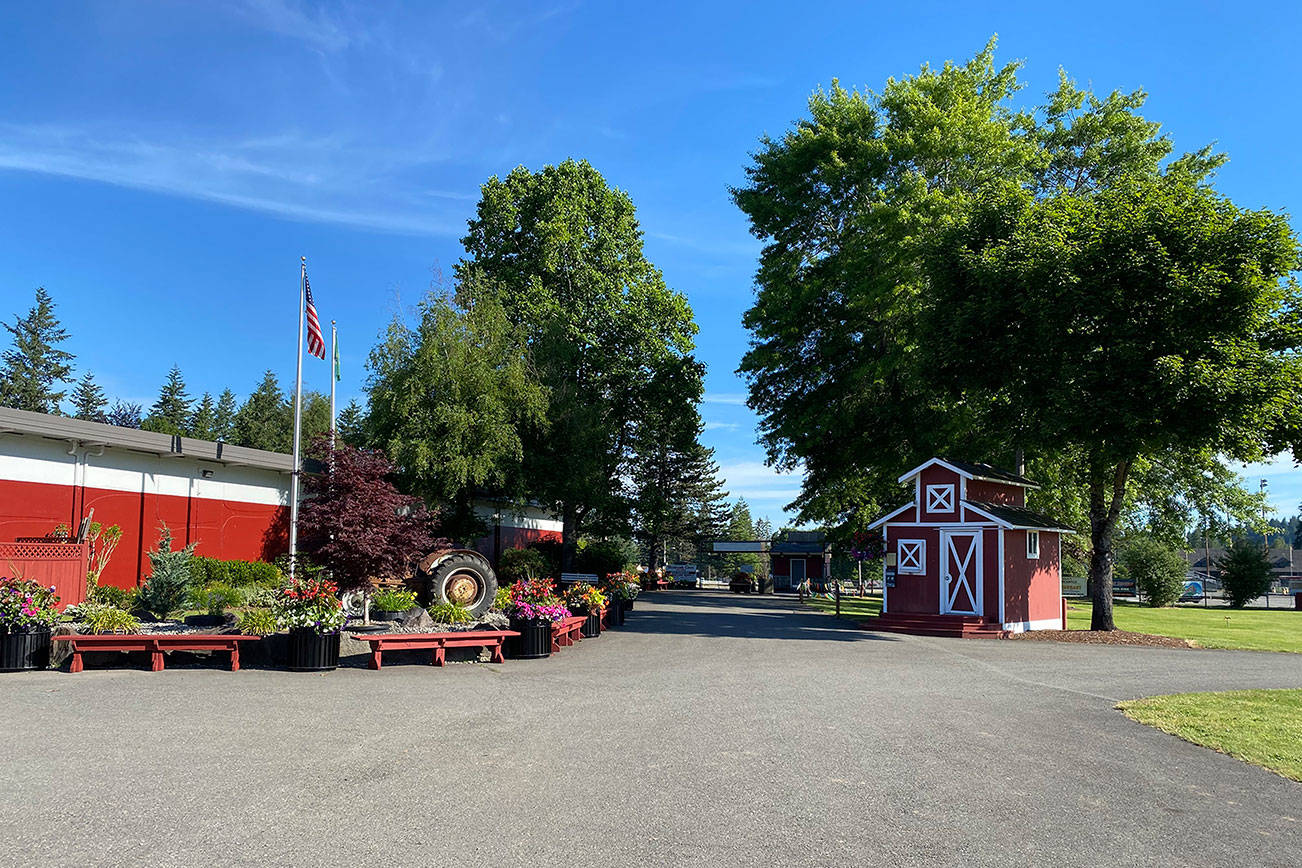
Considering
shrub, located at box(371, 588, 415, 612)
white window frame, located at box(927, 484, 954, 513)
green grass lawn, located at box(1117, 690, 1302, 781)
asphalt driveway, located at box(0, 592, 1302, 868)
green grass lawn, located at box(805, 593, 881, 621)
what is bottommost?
green grass lawn, located at box(805, 593, 881, 621)

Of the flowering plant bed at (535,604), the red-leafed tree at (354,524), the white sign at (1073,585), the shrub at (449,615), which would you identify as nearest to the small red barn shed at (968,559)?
the flowering plant bed at (535,604)

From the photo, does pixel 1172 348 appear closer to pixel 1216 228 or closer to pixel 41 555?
pixel 1216 228

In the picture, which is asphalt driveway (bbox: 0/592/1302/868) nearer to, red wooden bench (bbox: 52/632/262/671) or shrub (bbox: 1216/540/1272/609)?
red wooden bench (bbox: 52/632/262/671)

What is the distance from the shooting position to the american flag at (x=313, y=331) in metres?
22.1

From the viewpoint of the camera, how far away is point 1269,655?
1881 cm

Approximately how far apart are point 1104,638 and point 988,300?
9.19 metres

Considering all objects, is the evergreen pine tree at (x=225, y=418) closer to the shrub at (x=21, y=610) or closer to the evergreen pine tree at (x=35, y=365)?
the evergreen pine tree at (x=35, y=365)

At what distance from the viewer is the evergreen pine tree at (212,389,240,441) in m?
77.5

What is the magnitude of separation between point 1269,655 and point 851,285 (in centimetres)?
1667

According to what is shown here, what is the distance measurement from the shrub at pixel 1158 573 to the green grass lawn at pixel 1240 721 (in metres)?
45.1

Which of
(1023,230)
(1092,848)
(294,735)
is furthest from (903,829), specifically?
(1023,230)

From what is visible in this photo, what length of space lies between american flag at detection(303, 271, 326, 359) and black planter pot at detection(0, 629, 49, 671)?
35.4ft

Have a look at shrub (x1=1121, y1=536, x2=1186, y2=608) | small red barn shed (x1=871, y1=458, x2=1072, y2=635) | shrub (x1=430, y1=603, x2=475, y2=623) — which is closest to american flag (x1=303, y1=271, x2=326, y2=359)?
shrub (x1=430, y1=603, x2=475, y2=623)

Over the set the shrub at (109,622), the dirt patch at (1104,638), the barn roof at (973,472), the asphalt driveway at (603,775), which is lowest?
the dirt patch at (1104,638)
